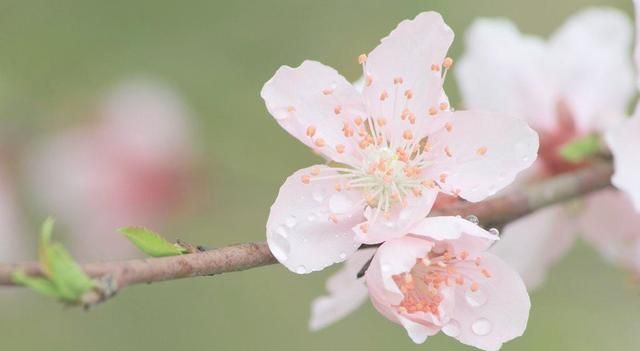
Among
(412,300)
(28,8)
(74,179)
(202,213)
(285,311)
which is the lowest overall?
(285,311)

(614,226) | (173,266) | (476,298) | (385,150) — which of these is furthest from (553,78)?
(173,266)

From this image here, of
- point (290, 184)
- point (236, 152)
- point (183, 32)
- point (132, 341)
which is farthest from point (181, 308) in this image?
point (290, 184)

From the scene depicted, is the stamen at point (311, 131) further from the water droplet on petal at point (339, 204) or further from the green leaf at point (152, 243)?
the green leaf at point (152, 243)

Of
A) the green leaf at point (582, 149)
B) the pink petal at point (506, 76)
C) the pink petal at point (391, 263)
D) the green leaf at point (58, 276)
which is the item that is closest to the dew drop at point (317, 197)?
the pink petal at point (391, 263)

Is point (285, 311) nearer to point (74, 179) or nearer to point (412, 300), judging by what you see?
point (74, 179)

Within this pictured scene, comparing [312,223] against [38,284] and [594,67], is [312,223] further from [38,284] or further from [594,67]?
[594,67]
